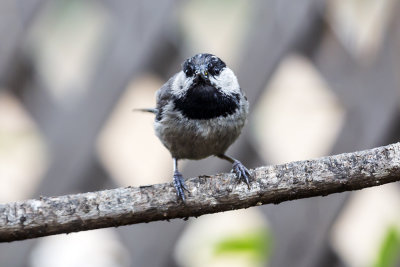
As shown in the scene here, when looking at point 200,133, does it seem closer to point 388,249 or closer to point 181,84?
point 181,84

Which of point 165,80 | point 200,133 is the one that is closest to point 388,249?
point 200,133

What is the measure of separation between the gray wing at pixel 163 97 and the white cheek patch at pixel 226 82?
0.51 feet

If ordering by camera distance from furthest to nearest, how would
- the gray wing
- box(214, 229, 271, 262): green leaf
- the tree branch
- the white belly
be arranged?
the gray wing → the white belly → box(214, 229, 271, 262): green leaf → the tree branch

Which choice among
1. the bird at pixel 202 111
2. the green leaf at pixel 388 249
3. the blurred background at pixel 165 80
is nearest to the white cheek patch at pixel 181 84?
the bird at pixel 202 111

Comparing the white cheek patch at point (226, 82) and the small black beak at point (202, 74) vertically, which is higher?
the small black beak at point (202, 74)

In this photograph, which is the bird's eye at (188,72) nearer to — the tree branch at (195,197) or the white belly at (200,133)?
the white belly at (200,133)

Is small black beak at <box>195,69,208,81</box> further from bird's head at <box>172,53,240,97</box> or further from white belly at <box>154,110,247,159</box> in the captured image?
white belly at <box>154,110,247,159</box>

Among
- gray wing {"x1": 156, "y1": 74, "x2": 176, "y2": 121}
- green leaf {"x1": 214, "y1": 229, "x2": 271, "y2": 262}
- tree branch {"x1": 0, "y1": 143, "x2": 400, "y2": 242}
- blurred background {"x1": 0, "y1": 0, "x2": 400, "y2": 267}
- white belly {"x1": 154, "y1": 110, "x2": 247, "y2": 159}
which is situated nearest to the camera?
tree branch {"x1": 0, "y1": 143, "x2": 400, "y2": 242}

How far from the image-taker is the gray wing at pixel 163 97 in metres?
2.00

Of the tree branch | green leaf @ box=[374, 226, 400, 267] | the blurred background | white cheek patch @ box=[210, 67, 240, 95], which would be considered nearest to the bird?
white cheek patch @ box=[210, 67, 240, 95]

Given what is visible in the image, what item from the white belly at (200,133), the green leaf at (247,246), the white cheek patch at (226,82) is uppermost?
the white cheek patch at (226,82)

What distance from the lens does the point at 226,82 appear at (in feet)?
6.41

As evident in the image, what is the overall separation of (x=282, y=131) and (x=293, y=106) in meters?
0.19

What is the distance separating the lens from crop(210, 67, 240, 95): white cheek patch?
6.33 ft
